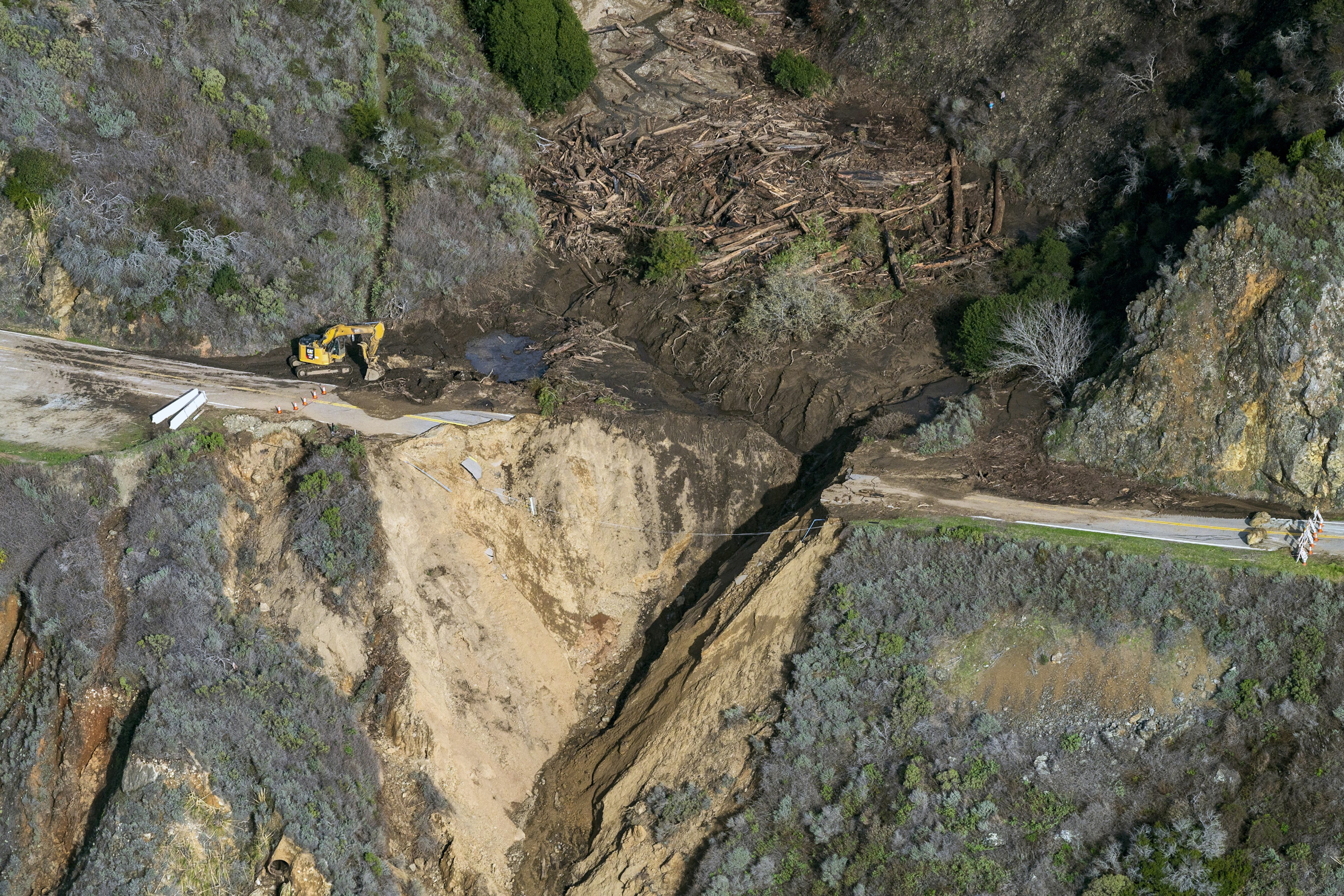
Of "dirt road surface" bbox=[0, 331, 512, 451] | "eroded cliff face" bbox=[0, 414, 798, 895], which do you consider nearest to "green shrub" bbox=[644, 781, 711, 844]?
"eroded cliff face" bbox=[0, 414, 798, 895]

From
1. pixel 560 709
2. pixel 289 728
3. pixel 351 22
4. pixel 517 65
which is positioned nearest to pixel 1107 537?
pixel 560 709

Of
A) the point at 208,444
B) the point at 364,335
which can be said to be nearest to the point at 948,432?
the point at 364,335

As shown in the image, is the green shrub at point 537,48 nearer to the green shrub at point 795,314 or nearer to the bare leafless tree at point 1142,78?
the green shrub at point 795,314

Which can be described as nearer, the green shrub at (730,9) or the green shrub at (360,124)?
A: the green shrub at (360,124)

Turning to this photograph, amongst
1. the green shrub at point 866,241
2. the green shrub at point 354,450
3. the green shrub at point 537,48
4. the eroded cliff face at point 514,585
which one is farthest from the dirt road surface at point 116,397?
the green shrub at point 537,48

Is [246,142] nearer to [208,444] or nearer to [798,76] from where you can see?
[208,444]

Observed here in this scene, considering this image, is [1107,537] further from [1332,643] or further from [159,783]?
[159,783]
